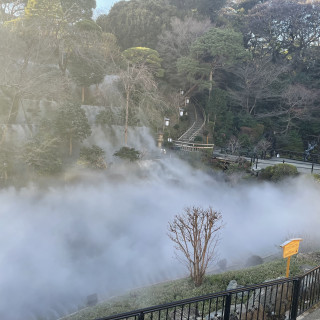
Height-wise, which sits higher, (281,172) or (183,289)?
(281,172)

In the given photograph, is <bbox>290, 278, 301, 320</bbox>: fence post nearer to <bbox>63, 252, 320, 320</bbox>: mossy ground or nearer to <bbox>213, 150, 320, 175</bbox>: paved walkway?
<bbox>63, 252, 320, 320</bbox>: mossy ground

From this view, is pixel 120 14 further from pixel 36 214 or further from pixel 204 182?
pixel 36 214

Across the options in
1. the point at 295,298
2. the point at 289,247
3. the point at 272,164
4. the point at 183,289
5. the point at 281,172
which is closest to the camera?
the point at 295,298

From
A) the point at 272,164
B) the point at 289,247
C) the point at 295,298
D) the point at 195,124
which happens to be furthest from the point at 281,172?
the point at 295,298

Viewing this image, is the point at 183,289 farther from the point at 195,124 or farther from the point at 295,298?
the point at 195,124

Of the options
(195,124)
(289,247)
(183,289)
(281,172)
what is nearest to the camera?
(289,247)

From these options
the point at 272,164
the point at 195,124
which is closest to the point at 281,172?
the point at 272,164

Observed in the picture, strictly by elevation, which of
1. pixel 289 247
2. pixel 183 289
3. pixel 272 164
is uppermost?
pixel 272 164

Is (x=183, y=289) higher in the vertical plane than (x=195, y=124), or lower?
lower

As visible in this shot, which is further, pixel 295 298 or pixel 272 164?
pixel 272 164

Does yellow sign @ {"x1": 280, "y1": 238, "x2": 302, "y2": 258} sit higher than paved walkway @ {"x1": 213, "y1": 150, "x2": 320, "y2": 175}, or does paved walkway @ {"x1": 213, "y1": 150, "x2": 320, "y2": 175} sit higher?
paved walkway @ {"x1": 213, "y1": 150, "x2": 320, "y2": 175}

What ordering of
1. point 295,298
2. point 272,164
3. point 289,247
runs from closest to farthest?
point 295,298, point 289,247, point 272,164

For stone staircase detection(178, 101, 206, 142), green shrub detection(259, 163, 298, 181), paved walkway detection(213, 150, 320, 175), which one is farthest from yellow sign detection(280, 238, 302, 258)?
stone staircase detection(178, 101, 206, 142)

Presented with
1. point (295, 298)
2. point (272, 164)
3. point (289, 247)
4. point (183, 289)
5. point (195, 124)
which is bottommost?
point (183, 289)
